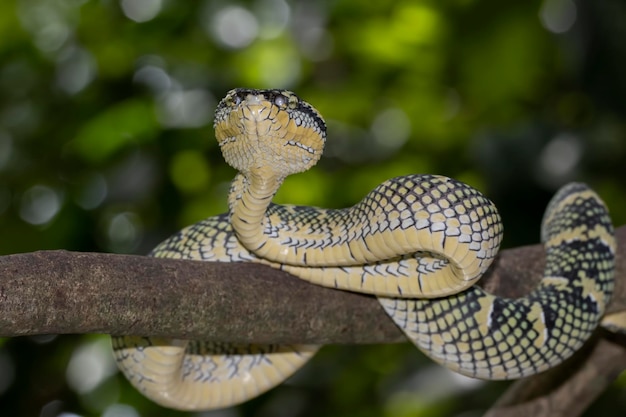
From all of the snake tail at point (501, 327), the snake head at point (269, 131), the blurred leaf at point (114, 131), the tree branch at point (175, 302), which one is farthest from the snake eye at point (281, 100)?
the blurred leaf at point (114, 131)

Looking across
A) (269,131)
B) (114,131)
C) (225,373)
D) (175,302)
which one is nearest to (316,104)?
(114,131)

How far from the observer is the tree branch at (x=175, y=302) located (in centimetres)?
153

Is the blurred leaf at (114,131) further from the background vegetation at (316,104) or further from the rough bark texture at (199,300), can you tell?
the rough bark texture at (199,300)

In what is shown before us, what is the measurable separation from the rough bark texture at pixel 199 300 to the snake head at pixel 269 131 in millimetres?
261

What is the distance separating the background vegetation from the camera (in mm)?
2914

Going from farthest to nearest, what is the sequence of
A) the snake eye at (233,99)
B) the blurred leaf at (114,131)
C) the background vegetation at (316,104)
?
the background vegetation at (316,104), the blurred leaf at (114,131), the snake eye at (233,99)

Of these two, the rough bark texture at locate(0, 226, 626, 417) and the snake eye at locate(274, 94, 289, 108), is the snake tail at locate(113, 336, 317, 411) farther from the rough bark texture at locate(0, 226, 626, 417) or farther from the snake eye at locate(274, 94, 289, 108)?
the snake eye at locate(274, 94, 289, 108)

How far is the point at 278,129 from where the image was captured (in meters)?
1.79

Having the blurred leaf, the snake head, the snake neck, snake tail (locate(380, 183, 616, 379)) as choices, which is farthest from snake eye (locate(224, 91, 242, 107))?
the blurred leaf

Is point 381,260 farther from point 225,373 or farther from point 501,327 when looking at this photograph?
point 225,373

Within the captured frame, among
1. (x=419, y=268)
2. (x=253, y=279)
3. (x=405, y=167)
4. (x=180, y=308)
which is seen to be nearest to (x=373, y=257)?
(x=419, y=268)

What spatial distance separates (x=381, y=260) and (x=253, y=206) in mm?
327

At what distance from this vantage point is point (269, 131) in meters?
1.78

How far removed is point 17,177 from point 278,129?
168cm
